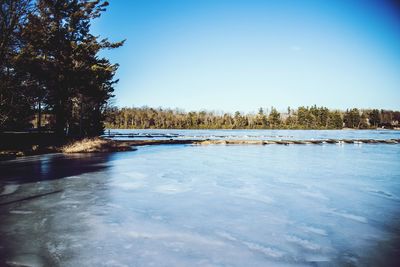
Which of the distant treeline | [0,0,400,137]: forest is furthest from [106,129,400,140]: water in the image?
the distant treeline

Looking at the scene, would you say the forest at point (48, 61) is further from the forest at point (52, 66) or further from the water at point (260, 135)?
the water at point (260, 135)

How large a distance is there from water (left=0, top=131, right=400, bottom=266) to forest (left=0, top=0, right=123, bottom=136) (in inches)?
529

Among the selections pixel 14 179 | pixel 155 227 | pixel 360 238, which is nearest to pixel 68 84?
pixel 14 179

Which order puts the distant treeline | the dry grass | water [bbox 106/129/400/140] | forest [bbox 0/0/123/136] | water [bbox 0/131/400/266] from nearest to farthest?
water [bbox 0/131/400/266], forest [bbox 0/0/123/136], the dry grass, water [bbox 106/129/400/140], the distant treeline

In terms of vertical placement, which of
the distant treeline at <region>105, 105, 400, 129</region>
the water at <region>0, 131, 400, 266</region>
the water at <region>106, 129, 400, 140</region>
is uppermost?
the distant treeline at <region>105, 105, 400, 129</region>

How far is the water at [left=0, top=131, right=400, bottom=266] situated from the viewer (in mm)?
5531

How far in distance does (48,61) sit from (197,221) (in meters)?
26.3

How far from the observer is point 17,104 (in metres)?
23.1

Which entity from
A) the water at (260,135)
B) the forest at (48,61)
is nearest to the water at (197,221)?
the forest at (48,61)

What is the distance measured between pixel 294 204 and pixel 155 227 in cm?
474

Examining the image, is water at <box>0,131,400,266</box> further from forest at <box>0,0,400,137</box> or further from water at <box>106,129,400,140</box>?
water at <box>106,129,400,140</box>

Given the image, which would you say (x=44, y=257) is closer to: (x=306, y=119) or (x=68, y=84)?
(x=68, y=84)

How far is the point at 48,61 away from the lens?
93.2ft

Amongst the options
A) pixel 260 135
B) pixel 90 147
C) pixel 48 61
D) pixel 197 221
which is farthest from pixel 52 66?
pixel 260 135
